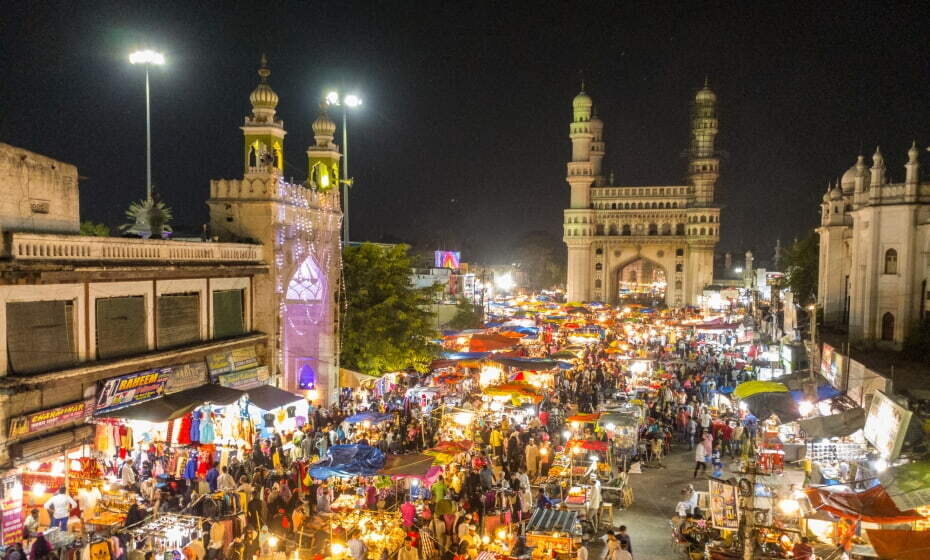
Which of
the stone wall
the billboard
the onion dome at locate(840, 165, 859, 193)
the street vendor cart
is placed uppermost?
the onion dome at locate(840, 165, 859, 193)

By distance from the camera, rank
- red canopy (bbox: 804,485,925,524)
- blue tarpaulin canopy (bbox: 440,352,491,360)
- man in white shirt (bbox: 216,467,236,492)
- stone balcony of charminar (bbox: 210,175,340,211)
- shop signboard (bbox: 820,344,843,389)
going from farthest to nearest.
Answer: blue tarpaulin canopy (bbox: 440,352,491,360) < shop signboard (bbox: 820,344,843,389) < stone balcony of charminar (bbox: 210,175,340,211) < man in white shirt (bbox: 216,467,236,492) < red canopy (bbox: 804,485,925,524)

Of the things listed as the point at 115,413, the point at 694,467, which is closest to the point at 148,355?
the point at 115,413

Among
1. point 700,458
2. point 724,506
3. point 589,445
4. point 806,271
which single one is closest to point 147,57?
point 589,445

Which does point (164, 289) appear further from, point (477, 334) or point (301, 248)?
point (477, 334)

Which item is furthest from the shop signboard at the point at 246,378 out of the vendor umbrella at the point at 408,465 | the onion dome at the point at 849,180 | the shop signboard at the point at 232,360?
the onion dome at the point at 849,180

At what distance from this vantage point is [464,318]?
1382 inches

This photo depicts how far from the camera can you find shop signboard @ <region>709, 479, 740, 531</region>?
10.7 metres

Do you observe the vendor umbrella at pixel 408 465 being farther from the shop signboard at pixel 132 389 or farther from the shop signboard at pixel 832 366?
the shop signboard at pixel 832 366

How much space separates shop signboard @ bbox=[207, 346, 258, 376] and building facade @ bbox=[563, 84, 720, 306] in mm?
55085

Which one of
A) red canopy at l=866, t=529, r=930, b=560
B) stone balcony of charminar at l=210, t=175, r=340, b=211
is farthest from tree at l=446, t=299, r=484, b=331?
red canopy at l=866, t=529, r=930, b=560

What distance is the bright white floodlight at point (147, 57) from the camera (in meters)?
19.7

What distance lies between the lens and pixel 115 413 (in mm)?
12648

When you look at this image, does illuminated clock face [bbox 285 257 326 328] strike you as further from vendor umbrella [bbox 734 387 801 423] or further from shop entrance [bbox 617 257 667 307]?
shop entrance [bbox 617 257 667 307]

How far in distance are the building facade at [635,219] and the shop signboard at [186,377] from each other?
57160 mm
